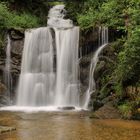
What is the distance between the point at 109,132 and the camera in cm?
1151

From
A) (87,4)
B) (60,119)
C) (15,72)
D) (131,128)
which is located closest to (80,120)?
(60,119)

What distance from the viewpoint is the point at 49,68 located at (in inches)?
851

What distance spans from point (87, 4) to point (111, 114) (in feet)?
42.0

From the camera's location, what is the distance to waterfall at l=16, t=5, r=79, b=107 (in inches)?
809

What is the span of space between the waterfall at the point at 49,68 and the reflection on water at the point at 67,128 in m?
4.83

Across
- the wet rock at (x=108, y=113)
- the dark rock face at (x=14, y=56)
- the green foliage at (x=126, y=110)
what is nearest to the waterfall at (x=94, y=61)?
the wet rock at (x=108, y=113)

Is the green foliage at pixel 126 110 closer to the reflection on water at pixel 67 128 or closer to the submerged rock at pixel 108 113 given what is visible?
the submerged rock at pixel 108 113

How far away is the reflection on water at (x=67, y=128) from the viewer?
10.8 meters

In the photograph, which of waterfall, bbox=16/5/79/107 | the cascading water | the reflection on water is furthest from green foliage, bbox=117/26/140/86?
waterfall, bbox=16/5/79/107

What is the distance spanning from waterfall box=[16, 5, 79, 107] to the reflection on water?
4.83 meters

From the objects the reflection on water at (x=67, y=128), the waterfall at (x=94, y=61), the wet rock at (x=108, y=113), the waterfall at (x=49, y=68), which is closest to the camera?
the reflection on water at (x=67, y=128)

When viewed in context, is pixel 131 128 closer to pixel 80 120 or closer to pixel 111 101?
pixel 80 120

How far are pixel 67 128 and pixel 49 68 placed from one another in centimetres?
950

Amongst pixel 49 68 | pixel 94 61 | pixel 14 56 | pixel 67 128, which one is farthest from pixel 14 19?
pixel 67 128
